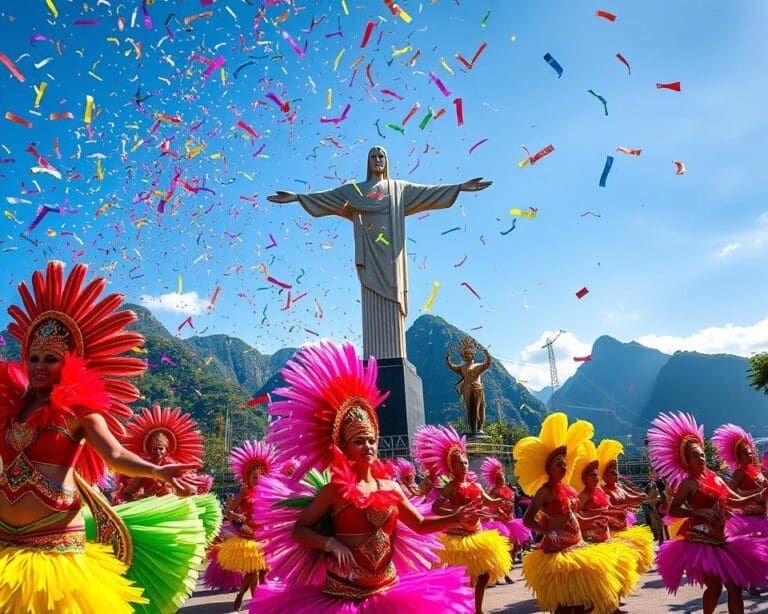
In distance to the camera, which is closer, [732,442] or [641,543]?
[641,543]

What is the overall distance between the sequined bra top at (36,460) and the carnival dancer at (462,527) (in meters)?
4.85

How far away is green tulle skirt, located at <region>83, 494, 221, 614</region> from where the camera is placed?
3.24m

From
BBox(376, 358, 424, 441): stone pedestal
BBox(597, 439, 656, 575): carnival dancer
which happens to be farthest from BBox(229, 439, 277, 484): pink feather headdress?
BBox(376, 358, 424, 441): stone pedestal

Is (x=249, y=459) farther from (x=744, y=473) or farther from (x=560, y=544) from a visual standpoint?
(x=744, y=473)

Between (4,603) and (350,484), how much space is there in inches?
68.2

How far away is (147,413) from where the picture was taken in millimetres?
7465

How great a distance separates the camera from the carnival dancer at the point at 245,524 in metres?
8.69

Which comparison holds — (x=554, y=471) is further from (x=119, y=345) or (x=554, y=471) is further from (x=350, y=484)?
(x=119, y=345)

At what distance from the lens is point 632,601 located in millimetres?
8367

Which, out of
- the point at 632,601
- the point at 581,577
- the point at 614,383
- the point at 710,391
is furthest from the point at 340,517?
the point at 614,383

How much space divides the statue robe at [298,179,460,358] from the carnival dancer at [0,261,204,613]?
13731 mm

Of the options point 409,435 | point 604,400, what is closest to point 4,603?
point 409,435

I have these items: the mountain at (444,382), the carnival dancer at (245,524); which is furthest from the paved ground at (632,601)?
the mountain at (444,382)

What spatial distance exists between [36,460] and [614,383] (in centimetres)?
19581
